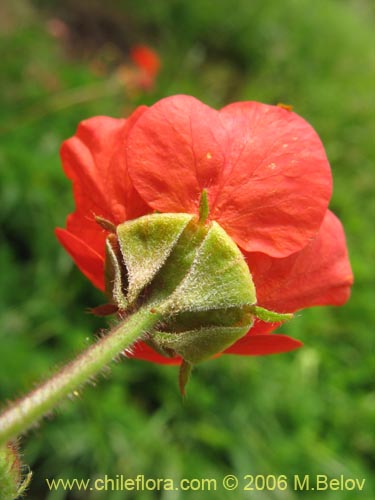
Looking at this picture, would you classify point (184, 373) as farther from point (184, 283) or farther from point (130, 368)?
point (130, 368)

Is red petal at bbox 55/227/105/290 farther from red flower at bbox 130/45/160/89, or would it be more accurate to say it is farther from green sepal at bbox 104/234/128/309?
red flower at bbox 130/45/160/89

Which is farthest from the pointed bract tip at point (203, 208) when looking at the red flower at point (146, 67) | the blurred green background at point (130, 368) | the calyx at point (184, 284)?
the red flower at point (146, 67)

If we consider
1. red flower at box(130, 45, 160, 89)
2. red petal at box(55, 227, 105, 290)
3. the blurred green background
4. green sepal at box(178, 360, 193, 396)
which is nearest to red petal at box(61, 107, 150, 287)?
red petal at box(55, 227, 105, 290)

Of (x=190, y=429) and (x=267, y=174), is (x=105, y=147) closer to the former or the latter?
(x=267, y=174)

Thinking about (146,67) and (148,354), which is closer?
(148,354)

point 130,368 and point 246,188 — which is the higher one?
point 246,188

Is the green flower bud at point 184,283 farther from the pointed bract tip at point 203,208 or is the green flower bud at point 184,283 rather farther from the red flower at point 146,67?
the red flower at point 146,67

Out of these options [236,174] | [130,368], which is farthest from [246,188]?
[130,368]
